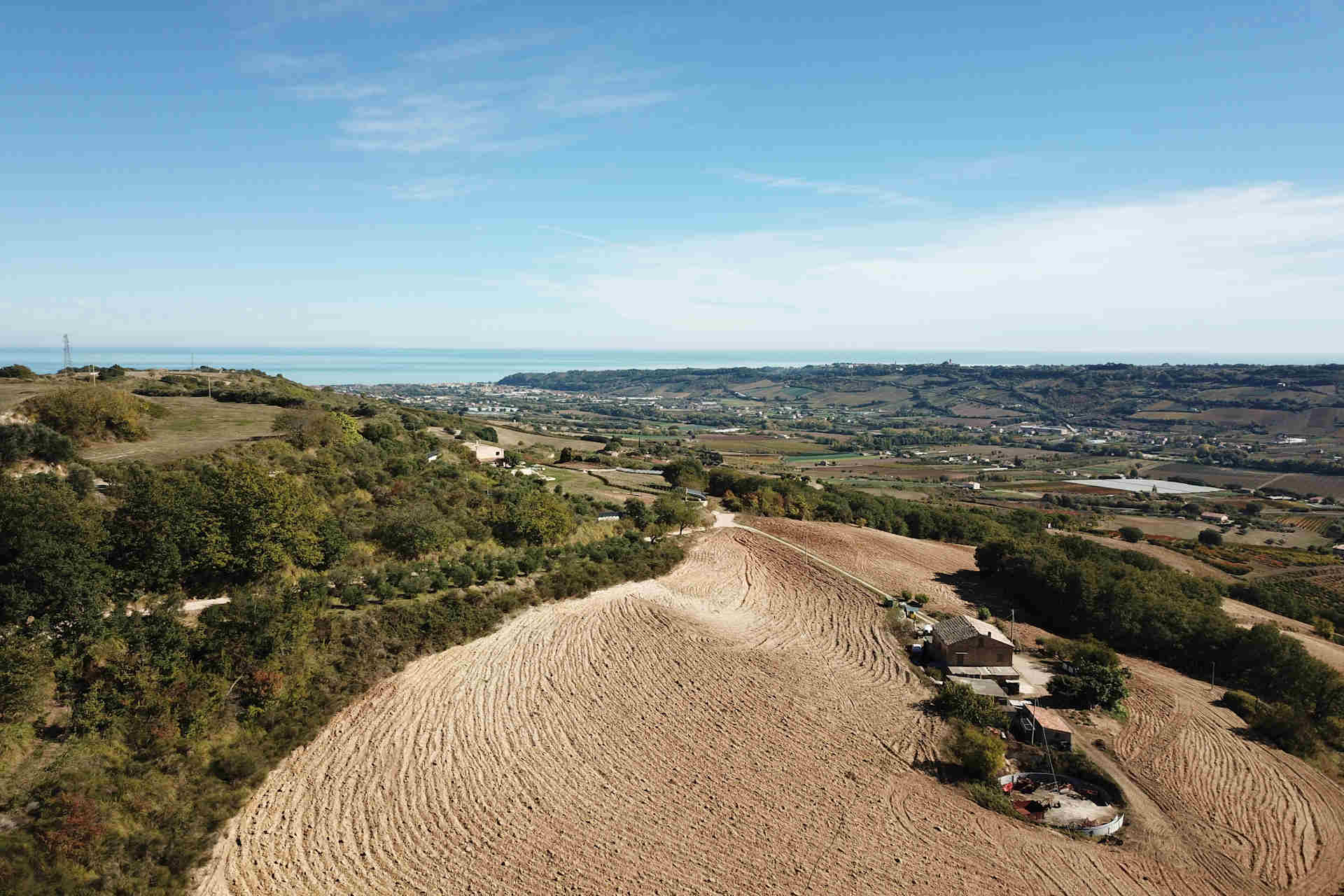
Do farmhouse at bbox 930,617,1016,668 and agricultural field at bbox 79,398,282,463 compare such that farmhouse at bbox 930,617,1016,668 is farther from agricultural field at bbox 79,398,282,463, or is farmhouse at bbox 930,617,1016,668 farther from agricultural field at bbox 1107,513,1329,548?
agricultural field at bbox 1107,513,1329,548

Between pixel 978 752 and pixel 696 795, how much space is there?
8.58 m

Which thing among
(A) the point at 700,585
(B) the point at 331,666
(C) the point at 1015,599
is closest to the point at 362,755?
(B) the point at 331,666

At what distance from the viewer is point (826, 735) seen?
870 inches

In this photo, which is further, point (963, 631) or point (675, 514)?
point (675, 514)

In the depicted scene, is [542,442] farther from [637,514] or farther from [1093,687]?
[1093,687]

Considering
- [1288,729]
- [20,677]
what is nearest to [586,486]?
[20,677]

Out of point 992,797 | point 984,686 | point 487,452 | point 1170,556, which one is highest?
point 487,452

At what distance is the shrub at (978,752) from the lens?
19.9 meters

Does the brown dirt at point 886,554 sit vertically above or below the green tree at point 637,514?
below

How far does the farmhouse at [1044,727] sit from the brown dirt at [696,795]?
182 centimetres

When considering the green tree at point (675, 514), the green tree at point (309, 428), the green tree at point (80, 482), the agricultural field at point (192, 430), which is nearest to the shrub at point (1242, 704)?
the green tree at point (675, 514)

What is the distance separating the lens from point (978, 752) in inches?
794

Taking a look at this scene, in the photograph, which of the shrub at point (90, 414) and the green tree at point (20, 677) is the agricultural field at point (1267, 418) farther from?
the green tree at point (20, 677)

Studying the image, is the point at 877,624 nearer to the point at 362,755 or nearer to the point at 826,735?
the point at 826,735
